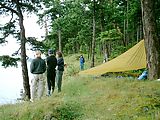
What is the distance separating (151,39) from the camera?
13.2 m

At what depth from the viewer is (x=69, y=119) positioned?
316 inches

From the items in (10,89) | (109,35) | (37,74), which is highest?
(109,35)

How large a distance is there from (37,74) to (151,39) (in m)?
4.35

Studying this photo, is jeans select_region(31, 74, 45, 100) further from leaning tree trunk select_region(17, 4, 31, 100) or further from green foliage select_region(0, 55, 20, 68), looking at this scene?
green foliage select_region(0, 55, 20, 68)

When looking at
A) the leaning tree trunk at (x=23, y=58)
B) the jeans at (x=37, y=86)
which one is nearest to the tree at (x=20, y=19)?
the leaning tree trunk at (x=23, y=58)

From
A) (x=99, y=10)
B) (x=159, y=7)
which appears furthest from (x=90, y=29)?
(x=159, y=7)

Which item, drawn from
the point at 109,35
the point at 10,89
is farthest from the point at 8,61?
the point at 10,89

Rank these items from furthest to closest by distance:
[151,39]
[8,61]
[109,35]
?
[109,35], [8,61], [151,39]

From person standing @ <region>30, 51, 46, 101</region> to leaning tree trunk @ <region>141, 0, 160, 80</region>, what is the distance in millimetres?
3962

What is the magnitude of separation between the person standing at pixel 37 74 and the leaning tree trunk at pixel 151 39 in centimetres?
396

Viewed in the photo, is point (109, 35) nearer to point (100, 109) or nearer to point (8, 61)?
point (8, 61)

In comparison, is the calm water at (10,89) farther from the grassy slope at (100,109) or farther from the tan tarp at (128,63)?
the tan tarp at (128,63)

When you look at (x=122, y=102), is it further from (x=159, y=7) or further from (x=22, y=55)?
(x=159, y=7)

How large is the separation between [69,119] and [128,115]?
133 cm
